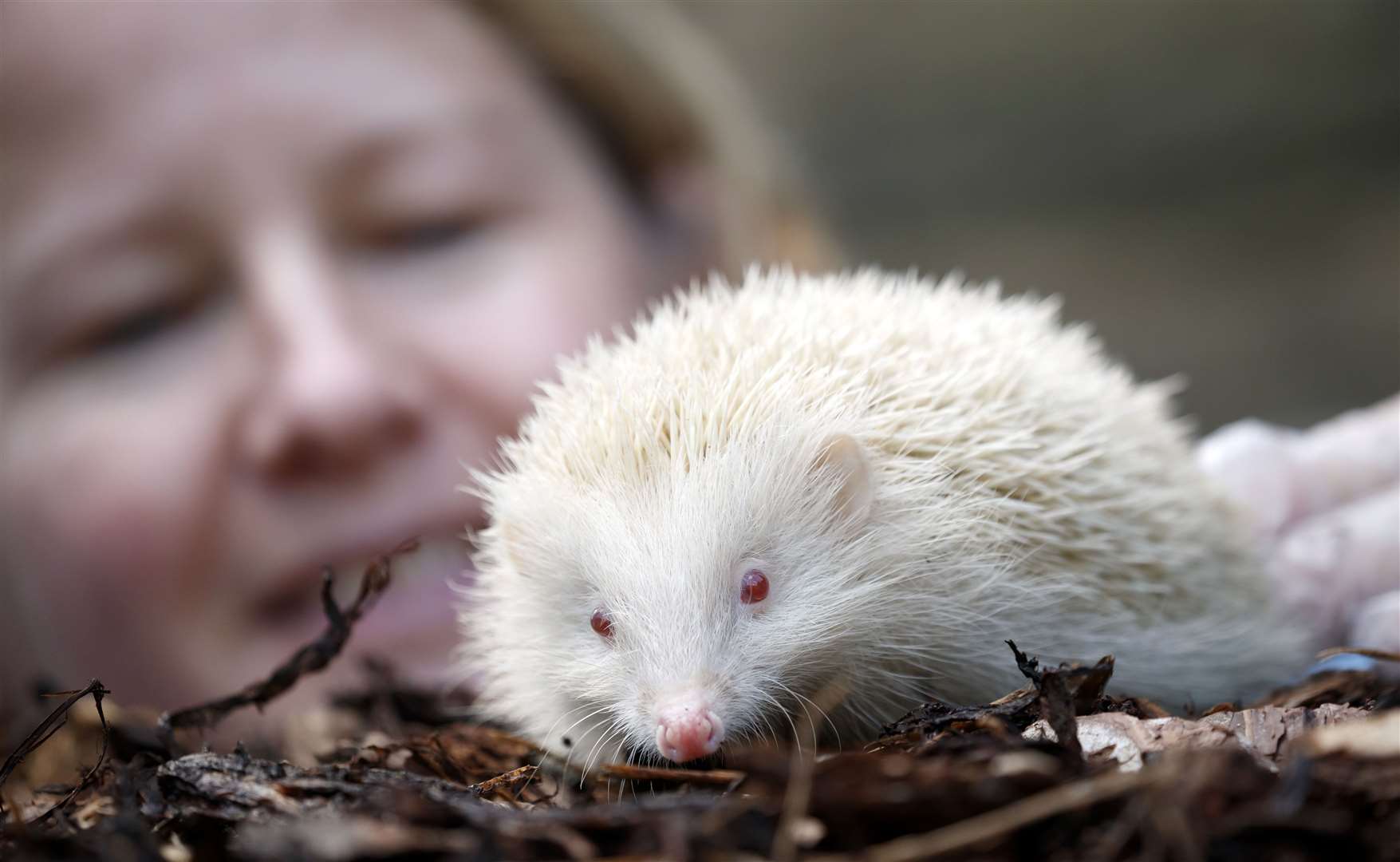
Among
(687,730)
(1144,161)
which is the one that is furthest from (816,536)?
(1144,161)

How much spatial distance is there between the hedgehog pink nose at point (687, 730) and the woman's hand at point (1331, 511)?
58.3 inches

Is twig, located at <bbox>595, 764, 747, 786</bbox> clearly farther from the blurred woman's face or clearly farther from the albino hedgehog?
the blurred woman's face

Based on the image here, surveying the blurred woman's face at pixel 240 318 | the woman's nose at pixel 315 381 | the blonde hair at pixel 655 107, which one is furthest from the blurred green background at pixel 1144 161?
the woman's nose at pixel 315 381

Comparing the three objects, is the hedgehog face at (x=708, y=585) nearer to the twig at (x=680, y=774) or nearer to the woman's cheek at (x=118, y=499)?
the twig at (x=680, y=774)

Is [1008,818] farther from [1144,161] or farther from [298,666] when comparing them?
[1144,161]

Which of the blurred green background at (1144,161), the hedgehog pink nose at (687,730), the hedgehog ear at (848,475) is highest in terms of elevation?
the blurred green background at (1144,161)

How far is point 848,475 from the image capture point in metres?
1.84

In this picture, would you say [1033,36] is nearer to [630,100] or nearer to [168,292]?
[630,100]

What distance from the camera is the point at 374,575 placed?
200 centimetres

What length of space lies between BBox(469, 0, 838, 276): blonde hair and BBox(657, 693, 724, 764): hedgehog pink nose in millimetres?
2796

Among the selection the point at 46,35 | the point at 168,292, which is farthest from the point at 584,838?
the point at 46,35

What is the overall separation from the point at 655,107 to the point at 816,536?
9.67 ft

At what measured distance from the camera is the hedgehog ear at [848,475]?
1.83 m

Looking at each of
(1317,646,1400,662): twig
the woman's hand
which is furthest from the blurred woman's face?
(1317,646,1400,662): twig
